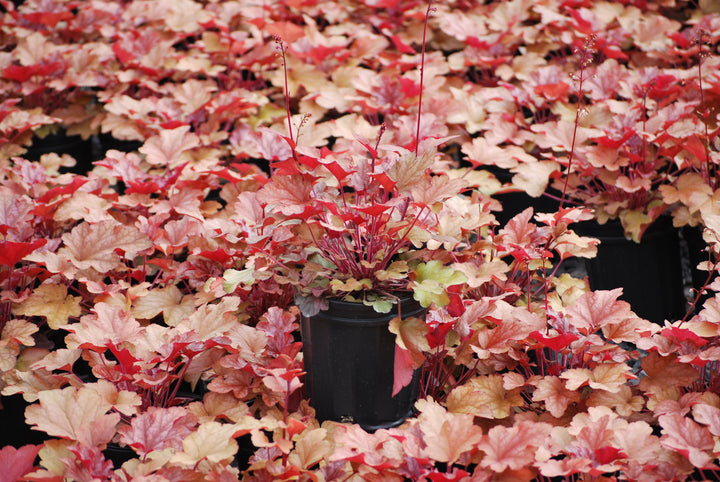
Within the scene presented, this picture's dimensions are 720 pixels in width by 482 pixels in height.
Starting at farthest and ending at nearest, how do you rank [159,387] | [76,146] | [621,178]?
[76,146] < [621,178] < [159,387]

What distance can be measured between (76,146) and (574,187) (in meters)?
2.16

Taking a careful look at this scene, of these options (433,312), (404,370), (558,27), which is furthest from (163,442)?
(558,27)

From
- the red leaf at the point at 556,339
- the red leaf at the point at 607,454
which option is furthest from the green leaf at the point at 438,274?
the red leaf at the point at 607,454

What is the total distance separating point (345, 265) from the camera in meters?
1.58

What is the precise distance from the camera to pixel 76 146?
308cm

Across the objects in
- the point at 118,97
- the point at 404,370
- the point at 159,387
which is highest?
the point at 118,97

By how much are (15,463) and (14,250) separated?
2.08 feet

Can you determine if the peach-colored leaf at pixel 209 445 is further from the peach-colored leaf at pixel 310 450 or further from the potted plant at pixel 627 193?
the potted plant at pixel 627 193

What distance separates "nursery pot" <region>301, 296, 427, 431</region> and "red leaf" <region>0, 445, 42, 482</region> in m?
0.61

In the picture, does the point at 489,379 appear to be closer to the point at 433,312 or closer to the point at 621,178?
the point at 433,312

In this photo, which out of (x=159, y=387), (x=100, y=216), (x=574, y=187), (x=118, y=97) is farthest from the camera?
(x=118, y=97)

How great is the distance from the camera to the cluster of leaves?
135cm

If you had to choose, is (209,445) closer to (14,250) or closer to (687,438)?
(14,250)

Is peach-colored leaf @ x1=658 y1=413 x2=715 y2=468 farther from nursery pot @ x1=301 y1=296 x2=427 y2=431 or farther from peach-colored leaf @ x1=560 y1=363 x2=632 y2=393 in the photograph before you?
nursery pot @ x1=301 y1=296 x2=427 y2=431
